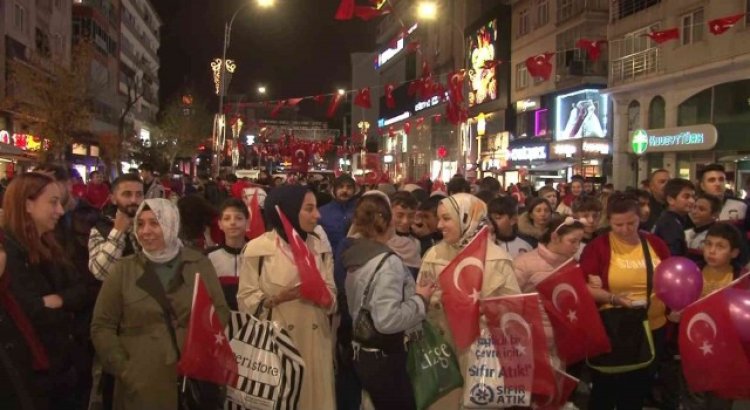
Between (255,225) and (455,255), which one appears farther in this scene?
(255,225)

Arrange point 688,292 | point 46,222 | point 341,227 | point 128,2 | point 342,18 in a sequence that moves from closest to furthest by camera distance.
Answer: point 46,222 → point 688,292 → point 341,227 → point 342,18 → point 128,2

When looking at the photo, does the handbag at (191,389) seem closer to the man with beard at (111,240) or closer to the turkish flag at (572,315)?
the man with beard at (111,240)

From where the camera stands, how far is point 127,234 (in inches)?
198

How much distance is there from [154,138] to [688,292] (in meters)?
73.6

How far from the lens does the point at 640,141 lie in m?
25.6

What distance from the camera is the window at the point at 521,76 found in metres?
37.0

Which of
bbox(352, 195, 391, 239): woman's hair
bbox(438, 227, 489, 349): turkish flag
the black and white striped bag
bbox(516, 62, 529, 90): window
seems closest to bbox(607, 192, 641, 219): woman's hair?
bbox(438, 227, 489, 349): turkish flag

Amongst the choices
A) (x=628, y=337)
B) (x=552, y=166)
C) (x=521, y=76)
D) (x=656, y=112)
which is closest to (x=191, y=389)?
(x=628, y=337)

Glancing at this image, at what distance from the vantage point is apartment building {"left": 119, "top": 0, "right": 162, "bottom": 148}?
221ft

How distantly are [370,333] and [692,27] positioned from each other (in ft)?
79.4

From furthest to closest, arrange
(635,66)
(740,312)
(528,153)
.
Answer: (528,153)
(635,66)
(740,312)

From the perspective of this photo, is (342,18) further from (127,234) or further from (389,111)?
(389,111)

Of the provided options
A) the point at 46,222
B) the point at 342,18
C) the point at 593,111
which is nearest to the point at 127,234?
the point at 46,222

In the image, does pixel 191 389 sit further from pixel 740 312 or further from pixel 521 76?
pixel 521 76
